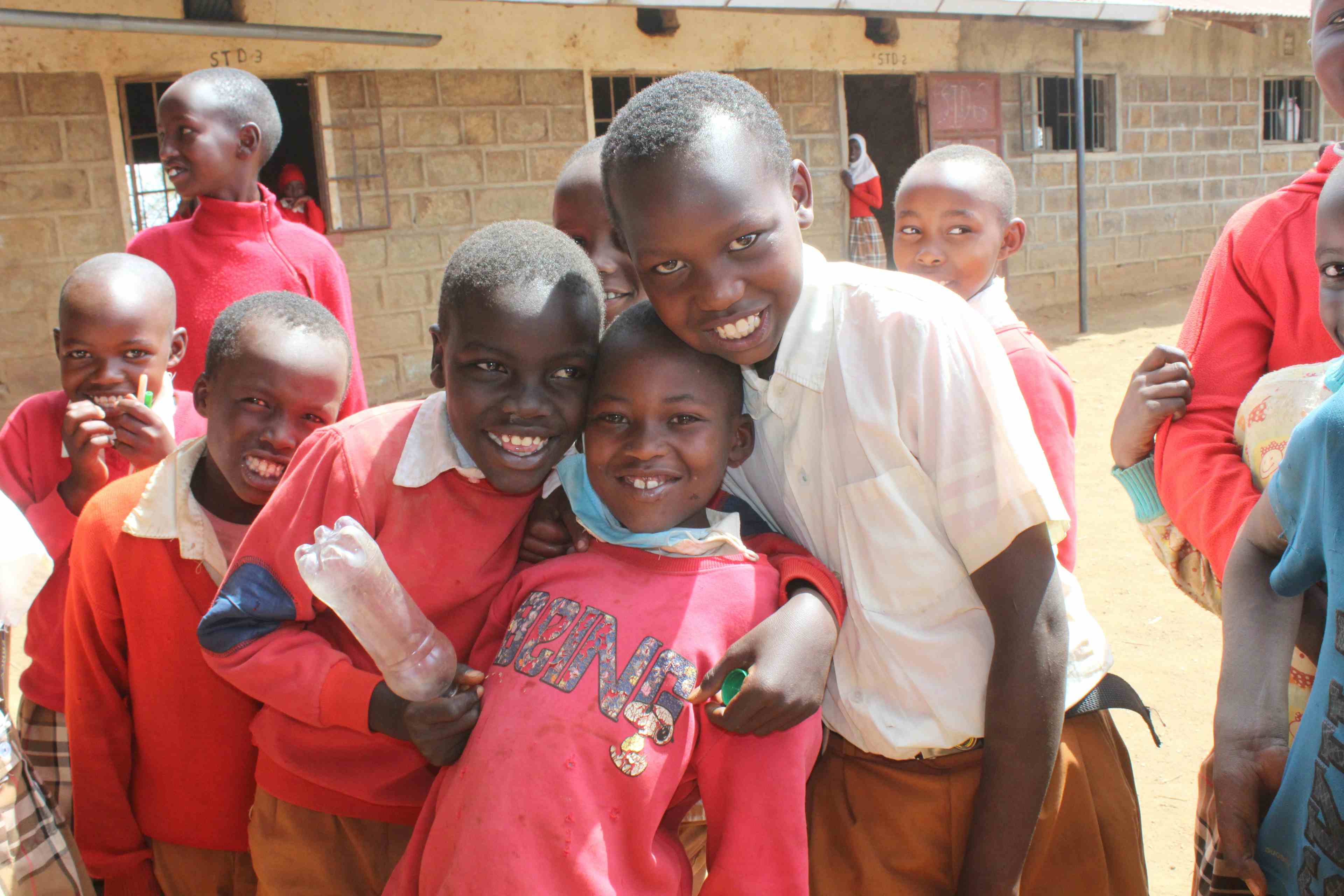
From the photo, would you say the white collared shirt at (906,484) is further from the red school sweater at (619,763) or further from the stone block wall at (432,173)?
the stone block wall at (432,173)

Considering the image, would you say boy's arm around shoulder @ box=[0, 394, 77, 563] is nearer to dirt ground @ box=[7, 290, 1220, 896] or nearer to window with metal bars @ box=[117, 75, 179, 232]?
dirt ground @ box=[7, 290, 1220, 896]

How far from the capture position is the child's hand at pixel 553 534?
165cm

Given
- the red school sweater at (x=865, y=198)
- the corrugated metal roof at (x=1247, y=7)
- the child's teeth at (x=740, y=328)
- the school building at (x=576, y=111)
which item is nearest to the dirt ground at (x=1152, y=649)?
the child's teeth at (x=740, y=328)

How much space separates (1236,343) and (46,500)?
2.33 m

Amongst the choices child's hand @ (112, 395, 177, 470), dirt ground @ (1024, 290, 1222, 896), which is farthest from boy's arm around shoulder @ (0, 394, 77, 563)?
dirt ground @ (1024, 290, 1222, 896)

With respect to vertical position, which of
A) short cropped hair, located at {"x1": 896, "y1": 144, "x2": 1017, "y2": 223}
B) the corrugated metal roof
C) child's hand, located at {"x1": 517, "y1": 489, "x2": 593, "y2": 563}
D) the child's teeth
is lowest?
child's hand, located at {"x1": 517, "y1": 489, "x2": 593, "y2": 563}

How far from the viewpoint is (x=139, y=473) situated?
1966 millimetres

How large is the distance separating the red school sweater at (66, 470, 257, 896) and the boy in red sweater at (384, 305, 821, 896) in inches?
21.4

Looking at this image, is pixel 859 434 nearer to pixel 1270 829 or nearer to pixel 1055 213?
pixel 1270 829

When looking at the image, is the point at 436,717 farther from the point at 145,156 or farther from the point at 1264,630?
the point at 145,156

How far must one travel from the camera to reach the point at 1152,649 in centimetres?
382

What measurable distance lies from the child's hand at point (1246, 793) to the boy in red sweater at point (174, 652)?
1.54 meters

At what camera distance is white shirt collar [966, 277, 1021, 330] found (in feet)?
7.26

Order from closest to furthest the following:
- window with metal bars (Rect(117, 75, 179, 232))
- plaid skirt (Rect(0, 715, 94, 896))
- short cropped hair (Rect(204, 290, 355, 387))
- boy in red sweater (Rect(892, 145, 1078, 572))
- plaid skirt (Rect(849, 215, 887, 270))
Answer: plaid skirt (Rect(0, 715, 94, 896)), short cropped hair (Rect(204, 290, 355, 387)), boy in red sweater (Rect(892, 145, 1078, 572)), window with metal bars (Rect(117, 75, 179, 232)), plaid skirt (Rect(849, 215, 887, 270))
